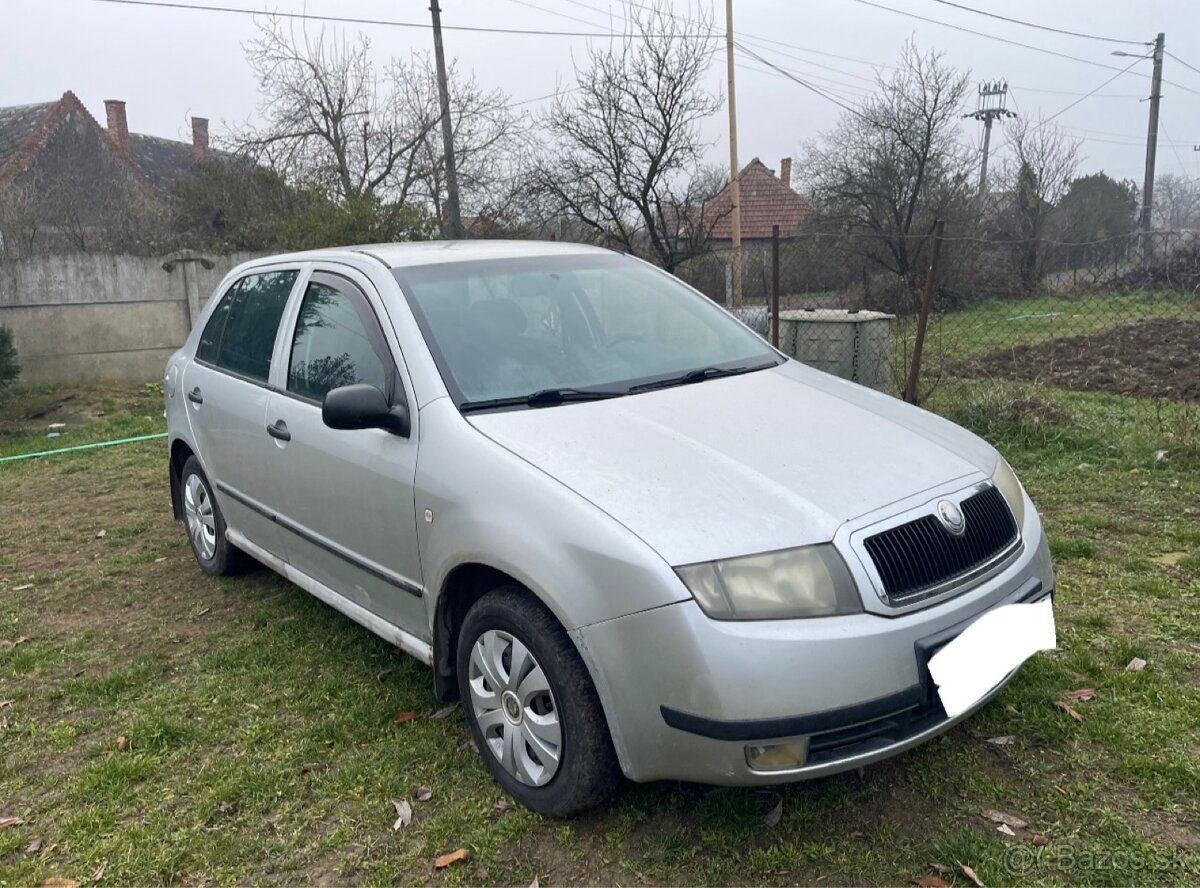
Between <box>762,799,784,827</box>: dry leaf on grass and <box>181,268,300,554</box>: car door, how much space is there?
7.79 ft

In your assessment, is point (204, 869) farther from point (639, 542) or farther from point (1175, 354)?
point (1175, 354)

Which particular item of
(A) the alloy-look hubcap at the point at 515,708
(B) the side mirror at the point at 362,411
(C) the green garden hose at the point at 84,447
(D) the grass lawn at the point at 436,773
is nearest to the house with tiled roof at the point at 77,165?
(C) the green garden hose at the point at 84,447

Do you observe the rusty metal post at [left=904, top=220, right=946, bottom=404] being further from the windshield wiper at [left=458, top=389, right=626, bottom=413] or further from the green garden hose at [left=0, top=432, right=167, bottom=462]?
the green garden hose at [left=0, top=432, right=167, bottom=462]

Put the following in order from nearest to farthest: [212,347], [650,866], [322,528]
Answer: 1. [650,866]
2. [322,528]
3. [212,347]

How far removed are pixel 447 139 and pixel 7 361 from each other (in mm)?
8532

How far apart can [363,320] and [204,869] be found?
1.87 meters

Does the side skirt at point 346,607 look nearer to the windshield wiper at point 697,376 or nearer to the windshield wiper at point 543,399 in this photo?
the windshield wiper at point 543,399

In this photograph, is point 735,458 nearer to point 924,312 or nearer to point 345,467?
point 345,467

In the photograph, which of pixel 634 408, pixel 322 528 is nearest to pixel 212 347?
pixel 322 528

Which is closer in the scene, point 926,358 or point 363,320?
point 363,320

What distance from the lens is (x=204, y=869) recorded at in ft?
8.14

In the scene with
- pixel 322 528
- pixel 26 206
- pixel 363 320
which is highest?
pixel 26 206

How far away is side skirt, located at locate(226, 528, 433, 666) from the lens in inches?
118

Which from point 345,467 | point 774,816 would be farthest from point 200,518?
point 774,816
